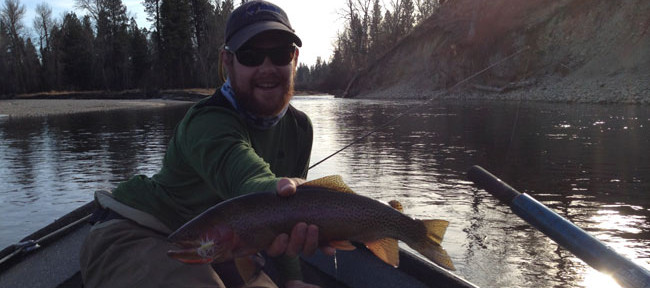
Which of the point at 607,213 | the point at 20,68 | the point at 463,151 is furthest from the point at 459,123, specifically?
the point at 20,68

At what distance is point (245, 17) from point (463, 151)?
33.1ft

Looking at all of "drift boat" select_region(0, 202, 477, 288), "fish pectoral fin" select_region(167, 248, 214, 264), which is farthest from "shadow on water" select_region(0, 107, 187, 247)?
"fish pectoral fin" select_region(167, 248, 214, 264)

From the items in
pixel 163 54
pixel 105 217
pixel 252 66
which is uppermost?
pixel 163 54

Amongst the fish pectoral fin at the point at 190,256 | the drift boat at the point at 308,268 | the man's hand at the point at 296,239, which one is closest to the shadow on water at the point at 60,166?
the drift boat at the point at 308,268

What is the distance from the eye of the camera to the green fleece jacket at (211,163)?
2092mm

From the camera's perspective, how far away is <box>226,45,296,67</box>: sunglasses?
2.45 m

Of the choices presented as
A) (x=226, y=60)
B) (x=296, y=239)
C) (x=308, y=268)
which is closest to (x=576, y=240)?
(x=296, y=239)

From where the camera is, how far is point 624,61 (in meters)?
26.8

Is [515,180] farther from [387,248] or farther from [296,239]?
[296,239]

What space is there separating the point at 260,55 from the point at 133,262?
118 centimetres

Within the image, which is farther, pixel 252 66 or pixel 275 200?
pixel 252 66

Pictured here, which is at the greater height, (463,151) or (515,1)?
(515,1)

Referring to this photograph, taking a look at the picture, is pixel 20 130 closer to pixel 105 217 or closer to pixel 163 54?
pixel 105 217

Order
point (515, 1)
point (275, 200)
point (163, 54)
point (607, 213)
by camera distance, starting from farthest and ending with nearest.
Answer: point (163, 54)
point (515, 1)
point (607, 213)
point (275, 200)
